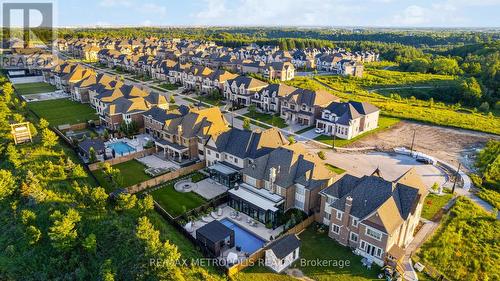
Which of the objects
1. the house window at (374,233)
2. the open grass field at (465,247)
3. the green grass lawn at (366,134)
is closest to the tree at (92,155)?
the green grass lawn at (366,134)

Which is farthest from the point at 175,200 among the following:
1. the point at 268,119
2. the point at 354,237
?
the point at 268,119

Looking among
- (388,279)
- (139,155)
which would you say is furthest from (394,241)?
(139,155)

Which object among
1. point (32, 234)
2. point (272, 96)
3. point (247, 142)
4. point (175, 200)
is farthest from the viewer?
point (272, 96)

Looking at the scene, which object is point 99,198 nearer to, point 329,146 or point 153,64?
point 329,146

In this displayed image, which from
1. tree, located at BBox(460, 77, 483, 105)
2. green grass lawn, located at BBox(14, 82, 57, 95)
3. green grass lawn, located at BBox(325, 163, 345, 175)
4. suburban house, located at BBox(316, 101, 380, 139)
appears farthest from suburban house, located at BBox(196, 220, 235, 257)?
tree, located at BBox(460, 77, 483, 105)

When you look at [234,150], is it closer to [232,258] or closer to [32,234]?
[232,258]

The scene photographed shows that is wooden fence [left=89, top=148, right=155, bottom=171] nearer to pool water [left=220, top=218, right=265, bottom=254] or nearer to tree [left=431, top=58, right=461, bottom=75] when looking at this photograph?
pool water [left=220, top=218, right=265, bottom=254]

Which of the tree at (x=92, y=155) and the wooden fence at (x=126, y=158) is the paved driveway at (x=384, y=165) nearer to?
the wooden fence at (x=126, y=158)
